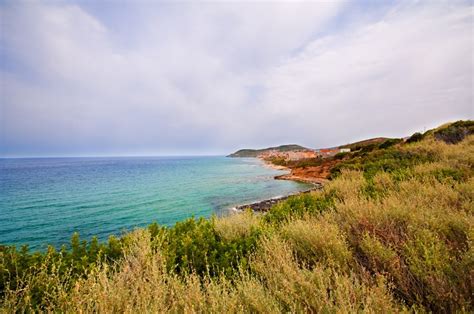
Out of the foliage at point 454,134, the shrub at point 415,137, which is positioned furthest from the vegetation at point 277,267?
the shrub at point 415,137

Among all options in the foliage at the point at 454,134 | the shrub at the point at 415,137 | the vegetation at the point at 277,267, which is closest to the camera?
the vegetation at the point at 277,267

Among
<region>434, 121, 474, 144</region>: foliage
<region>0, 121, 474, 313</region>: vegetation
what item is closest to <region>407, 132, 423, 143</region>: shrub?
<region>434, 121, 474, 144</region>: foliage

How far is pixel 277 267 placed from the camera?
10.1ft

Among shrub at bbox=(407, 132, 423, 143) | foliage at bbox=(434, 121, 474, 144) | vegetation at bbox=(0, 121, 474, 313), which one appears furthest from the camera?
shrub at bbox=(407, 132, 423, 143)

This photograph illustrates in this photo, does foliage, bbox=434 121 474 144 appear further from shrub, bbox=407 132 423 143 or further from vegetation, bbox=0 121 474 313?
vegetation, bbox=0 121 474 313

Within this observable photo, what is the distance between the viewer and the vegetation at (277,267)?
2273mm

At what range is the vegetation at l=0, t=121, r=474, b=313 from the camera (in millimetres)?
2273

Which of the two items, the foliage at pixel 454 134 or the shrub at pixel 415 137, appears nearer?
the foliage at pixel 454 134

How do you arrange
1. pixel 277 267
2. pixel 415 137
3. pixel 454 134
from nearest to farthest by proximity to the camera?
pixel 277 267 → pixel 454 134 → pixel 415 137

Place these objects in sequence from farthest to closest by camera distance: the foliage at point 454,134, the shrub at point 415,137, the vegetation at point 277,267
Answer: the shrub at point 415,137 → the foliage at point 454,134 → the vegetation at point 277,267

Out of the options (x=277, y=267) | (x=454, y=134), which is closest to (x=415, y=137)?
(x=454, y=134)

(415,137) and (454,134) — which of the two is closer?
(454,134)

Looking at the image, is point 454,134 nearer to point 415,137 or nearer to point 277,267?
point 415,137

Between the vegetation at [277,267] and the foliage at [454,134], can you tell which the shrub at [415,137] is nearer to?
the foliage at [454,134]
